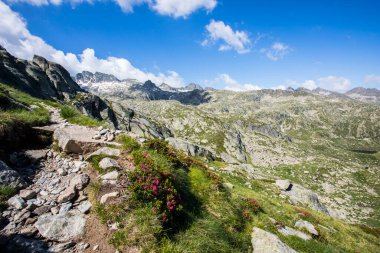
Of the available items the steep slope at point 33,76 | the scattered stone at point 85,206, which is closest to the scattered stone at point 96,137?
the scattered stone at point 85,206

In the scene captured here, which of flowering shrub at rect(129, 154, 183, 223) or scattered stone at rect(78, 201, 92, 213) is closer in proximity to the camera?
scattered stone at rect(78, 201, 92, 213)

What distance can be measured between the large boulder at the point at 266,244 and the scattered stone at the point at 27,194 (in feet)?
32.6

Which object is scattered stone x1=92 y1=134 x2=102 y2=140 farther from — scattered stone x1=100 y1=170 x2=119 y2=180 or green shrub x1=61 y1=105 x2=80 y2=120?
green shrub x1=61 y1=105 x2=80 y2=120

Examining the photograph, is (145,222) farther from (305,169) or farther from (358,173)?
(358,173)

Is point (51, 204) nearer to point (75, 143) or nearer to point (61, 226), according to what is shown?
point (61, 226)

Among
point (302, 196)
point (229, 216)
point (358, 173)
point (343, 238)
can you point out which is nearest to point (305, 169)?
point (358, 173)

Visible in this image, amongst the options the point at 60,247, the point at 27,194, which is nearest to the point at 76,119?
the point at 27,194

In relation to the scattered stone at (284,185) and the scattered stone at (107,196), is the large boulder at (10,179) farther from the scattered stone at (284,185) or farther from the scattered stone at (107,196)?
the scattered stone at (284,185)

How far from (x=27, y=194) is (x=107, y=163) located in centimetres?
320

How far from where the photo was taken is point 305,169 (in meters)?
177

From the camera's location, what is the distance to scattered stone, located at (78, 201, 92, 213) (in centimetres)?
830

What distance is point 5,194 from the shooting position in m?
7.89

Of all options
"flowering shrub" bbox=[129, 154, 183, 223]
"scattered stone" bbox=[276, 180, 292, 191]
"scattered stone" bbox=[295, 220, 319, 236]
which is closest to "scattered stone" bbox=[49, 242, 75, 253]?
"flowering shrub" bbox=[129, 154, 183, 223]

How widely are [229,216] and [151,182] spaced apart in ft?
17.2
